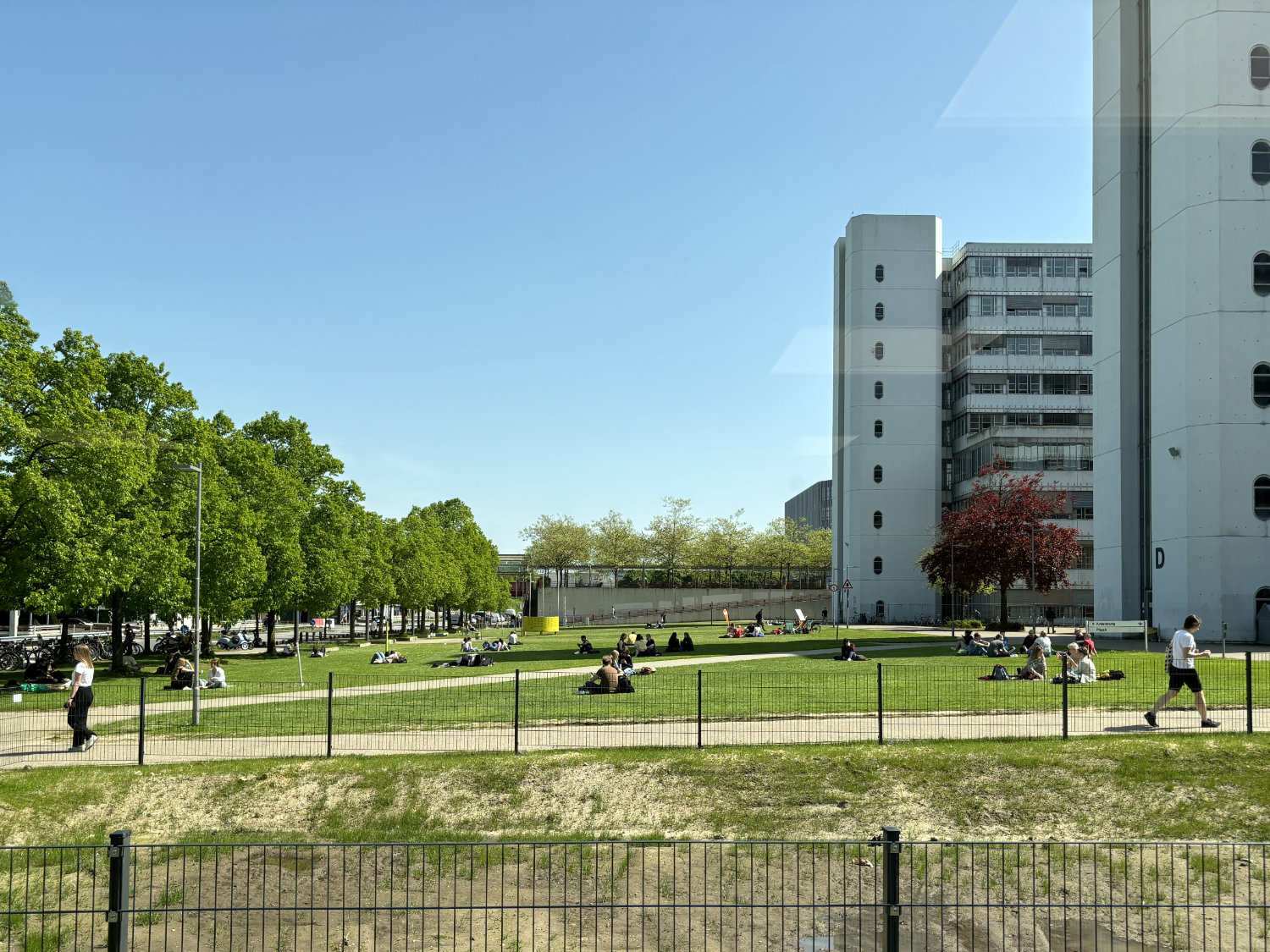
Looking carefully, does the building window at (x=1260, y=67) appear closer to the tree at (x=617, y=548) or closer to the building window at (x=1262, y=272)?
the building window at (x=1262, y=272)

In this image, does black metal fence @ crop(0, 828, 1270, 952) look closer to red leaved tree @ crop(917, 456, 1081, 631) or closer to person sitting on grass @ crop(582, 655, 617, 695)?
person sitting on grass @ crop(582, 655, 617, 695)

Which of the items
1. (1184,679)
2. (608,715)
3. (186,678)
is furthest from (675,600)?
(1184,679)

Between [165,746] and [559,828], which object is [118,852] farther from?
[165,746]

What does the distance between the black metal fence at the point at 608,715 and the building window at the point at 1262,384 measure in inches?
859

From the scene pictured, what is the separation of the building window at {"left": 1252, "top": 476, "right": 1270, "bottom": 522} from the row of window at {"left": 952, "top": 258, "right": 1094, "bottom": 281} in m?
51.7

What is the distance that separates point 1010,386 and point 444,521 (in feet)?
167

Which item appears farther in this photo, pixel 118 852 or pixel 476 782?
pixel 476 782

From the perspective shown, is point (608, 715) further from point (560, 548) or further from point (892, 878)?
point (560, 548)

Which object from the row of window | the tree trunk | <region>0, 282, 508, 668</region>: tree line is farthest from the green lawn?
the row of window

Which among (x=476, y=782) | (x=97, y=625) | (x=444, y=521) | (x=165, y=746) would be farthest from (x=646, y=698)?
(x=444, y=521)

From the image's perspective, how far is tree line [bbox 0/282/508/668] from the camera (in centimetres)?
2881

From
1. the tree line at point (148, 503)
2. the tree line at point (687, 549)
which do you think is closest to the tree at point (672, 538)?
the tree line at point (687, 549)

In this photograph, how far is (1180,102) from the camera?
4544 centimetres

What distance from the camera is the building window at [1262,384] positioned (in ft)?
143
